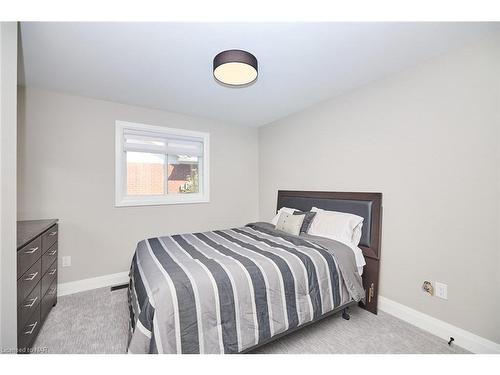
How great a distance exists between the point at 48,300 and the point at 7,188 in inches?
61.5

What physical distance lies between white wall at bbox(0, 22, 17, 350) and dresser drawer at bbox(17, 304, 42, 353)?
0.25 meters

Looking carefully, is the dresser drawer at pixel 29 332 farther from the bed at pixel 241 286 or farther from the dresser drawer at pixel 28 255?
the bed at pixel 241 286

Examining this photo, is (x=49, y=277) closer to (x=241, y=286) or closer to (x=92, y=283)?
Answer: (x=92, y=283)

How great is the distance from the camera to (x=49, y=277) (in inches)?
84.6

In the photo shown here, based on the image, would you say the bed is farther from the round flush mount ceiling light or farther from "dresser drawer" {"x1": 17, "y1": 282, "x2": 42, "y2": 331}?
the round flush mount ceiling light

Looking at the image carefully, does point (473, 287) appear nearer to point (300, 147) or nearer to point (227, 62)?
point (300, 147)

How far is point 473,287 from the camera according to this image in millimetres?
1686

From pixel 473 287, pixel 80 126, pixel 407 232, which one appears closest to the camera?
pixel 473 287

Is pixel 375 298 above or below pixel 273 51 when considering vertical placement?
below

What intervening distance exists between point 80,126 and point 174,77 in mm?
1459

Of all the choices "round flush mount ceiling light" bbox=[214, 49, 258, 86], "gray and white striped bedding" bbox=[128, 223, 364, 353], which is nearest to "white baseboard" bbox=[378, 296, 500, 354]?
"gray and white striped bedding" bbox=[128, 223, 364, 353]

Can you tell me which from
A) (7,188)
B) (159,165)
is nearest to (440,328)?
(7,188)

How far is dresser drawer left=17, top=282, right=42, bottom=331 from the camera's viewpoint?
147cm
